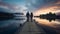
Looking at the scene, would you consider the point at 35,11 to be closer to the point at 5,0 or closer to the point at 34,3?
the point at 34,3

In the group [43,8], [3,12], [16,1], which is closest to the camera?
[16,1]

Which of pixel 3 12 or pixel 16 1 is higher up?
pixel 16 1

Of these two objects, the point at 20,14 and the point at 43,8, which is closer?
the point at 20,14

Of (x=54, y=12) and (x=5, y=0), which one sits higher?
(x=5, y=0)

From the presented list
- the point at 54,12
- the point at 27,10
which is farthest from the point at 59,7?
the point at 27,10

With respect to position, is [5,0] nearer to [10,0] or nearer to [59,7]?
[10,0]

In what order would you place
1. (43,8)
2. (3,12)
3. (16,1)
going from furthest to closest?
(43,8) → (3,12) → (16,1)

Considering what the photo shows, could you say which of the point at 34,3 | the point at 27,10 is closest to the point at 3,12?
the point at 27,10

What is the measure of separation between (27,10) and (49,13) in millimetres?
852

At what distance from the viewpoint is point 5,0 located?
14.9 ft

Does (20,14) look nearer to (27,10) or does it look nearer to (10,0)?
→ (27,10)

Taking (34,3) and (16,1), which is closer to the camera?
(16,1)

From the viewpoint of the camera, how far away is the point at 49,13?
16.3ft

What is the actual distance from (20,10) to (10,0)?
513mm
